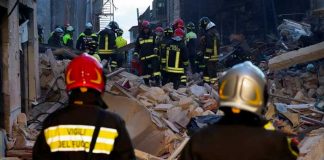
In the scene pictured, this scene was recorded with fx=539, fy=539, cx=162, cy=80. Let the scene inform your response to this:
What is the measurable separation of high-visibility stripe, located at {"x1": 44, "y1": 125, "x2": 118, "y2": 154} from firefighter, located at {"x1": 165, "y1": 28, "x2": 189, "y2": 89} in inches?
377

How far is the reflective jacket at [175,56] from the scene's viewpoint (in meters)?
12.8

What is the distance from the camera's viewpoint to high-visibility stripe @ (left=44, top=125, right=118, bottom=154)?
3236 millimetres

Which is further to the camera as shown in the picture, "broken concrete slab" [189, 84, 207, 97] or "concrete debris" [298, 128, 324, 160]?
"broken concrete slab" [189, 84, 207, 97]

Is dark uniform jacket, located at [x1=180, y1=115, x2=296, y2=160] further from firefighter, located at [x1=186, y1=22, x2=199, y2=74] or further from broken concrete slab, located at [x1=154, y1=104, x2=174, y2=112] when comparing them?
firefighter, located at [x1=186, y1=22, x2=199, y2=74]

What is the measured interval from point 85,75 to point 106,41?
35.5 ft

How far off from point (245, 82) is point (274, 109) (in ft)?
22.2

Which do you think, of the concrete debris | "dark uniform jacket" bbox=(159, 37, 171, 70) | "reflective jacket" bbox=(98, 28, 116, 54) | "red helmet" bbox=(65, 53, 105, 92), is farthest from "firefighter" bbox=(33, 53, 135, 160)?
"reflective jacket" bbox=(98, 28, 116, 54)

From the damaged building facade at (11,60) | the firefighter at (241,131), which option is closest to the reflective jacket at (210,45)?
the damaged building facade at (11,60)

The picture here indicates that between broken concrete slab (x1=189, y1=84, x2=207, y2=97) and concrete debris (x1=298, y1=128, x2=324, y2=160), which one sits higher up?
broken concrete slab (x1=189, y1=84, x2=207, y2=97)

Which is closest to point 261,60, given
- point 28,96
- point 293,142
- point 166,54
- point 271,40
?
point 271,40

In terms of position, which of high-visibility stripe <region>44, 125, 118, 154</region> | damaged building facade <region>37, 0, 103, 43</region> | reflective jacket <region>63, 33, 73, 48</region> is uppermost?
damaged building facade <region>37, 0, 103, 43</region>

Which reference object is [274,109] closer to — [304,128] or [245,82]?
[304,128]

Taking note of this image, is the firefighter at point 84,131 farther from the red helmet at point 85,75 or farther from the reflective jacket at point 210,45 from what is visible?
the reflective jacket at point 210,45

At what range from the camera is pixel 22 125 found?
758 cm
